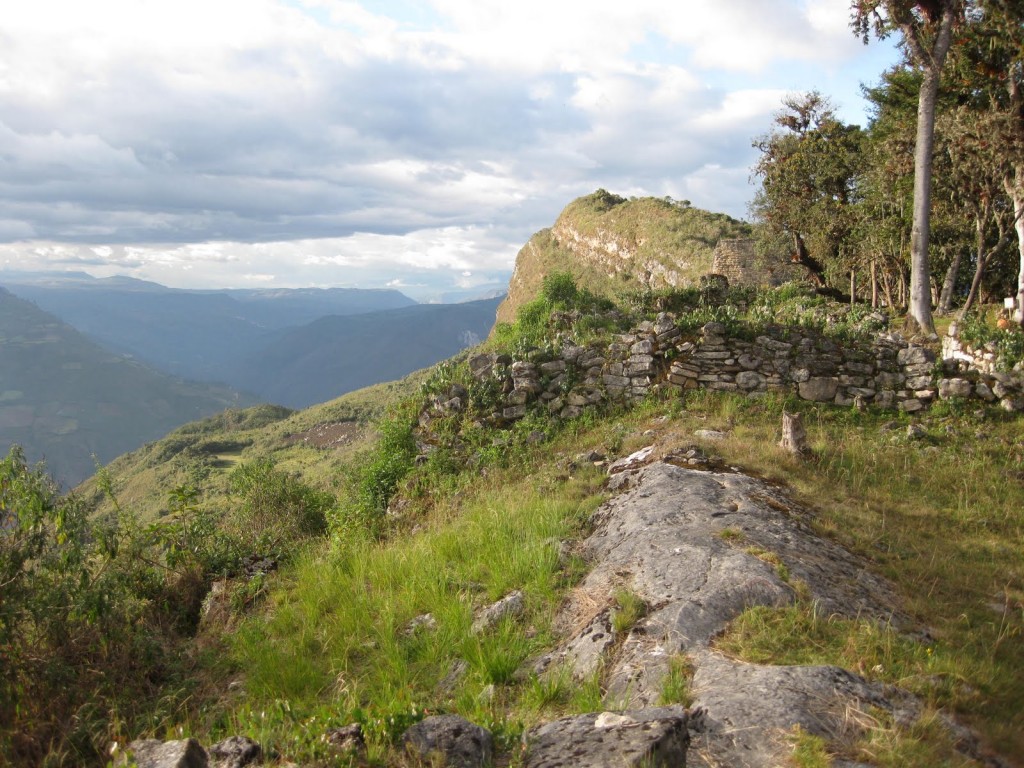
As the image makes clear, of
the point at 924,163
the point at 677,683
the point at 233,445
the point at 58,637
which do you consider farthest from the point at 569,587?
the point at 233,445

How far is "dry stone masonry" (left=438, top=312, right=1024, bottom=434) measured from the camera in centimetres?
1002

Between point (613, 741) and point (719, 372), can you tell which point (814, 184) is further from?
point (613, 741)

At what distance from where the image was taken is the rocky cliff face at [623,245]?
42531 mm

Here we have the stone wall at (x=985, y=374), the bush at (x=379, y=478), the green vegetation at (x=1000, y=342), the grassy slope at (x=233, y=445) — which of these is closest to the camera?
the bush at (x=379, y=478)

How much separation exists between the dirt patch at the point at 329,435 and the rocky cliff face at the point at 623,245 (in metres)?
24.1

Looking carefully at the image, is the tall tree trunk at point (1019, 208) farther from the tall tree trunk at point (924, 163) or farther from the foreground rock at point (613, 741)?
the foreground rock at point (613, 741)

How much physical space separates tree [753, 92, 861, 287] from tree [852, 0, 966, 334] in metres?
11.1

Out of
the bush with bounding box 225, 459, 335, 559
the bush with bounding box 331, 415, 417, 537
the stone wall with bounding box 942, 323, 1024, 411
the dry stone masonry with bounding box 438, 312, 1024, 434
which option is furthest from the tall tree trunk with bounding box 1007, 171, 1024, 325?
the bush with bounding box 225, 459, 335, 559

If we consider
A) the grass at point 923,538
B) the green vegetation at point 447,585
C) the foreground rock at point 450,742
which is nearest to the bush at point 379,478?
the green vegetation at point 447,585

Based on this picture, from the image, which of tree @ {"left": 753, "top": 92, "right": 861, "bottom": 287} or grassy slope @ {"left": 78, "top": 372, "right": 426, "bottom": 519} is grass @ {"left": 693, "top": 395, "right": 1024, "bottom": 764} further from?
grassy slope @ {"left": 78, "top": 372, "right": 426, "bottom": 519}

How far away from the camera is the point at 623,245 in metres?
53.9

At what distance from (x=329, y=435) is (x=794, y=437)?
78.0m

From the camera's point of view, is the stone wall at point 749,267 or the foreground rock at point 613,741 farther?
the stone wall at point 749,267

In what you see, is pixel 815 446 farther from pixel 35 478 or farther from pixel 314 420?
pixel 314 420
